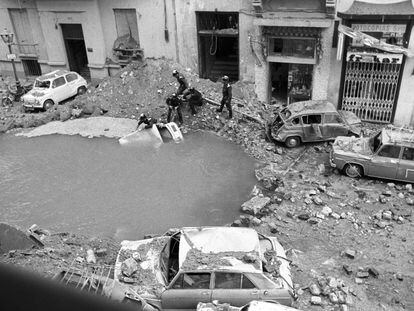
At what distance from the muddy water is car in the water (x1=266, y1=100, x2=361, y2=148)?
5.79 feet

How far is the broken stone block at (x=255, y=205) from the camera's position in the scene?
1233cm

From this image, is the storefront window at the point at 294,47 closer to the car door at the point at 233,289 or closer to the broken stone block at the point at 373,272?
the broken stone block at the point at 373,272

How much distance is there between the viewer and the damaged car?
812cm

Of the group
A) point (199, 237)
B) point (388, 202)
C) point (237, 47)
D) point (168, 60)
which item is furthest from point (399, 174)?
point (168, 60)

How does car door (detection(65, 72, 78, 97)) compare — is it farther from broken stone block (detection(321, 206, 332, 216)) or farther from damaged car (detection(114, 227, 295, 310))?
broken stone block (detection(321, 206, 332, 216))

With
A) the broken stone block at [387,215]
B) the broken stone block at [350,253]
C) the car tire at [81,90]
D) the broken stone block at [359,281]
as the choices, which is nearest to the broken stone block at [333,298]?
the broken stone block at [359,281]

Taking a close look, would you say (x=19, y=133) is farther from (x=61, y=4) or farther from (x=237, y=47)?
(x=237, y=47)

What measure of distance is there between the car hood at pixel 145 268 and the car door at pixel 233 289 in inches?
43.4

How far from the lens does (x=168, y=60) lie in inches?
813

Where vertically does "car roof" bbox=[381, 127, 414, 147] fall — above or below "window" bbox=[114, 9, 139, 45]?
below

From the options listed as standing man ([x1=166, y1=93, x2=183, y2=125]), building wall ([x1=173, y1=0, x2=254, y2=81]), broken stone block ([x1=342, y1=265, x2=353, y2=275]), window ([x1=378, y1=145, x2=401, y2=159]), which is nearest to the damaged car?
broken stone block ([x1=342, y1=265, x2=353, y2=275])

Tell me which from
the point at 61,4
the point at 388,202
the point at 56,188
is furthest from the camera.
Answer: the point at 61,4

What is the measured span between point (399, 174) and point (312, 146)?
144 inches

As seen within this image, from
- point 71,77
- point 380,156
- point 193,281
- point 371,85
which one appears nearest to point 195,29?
point 71,77
